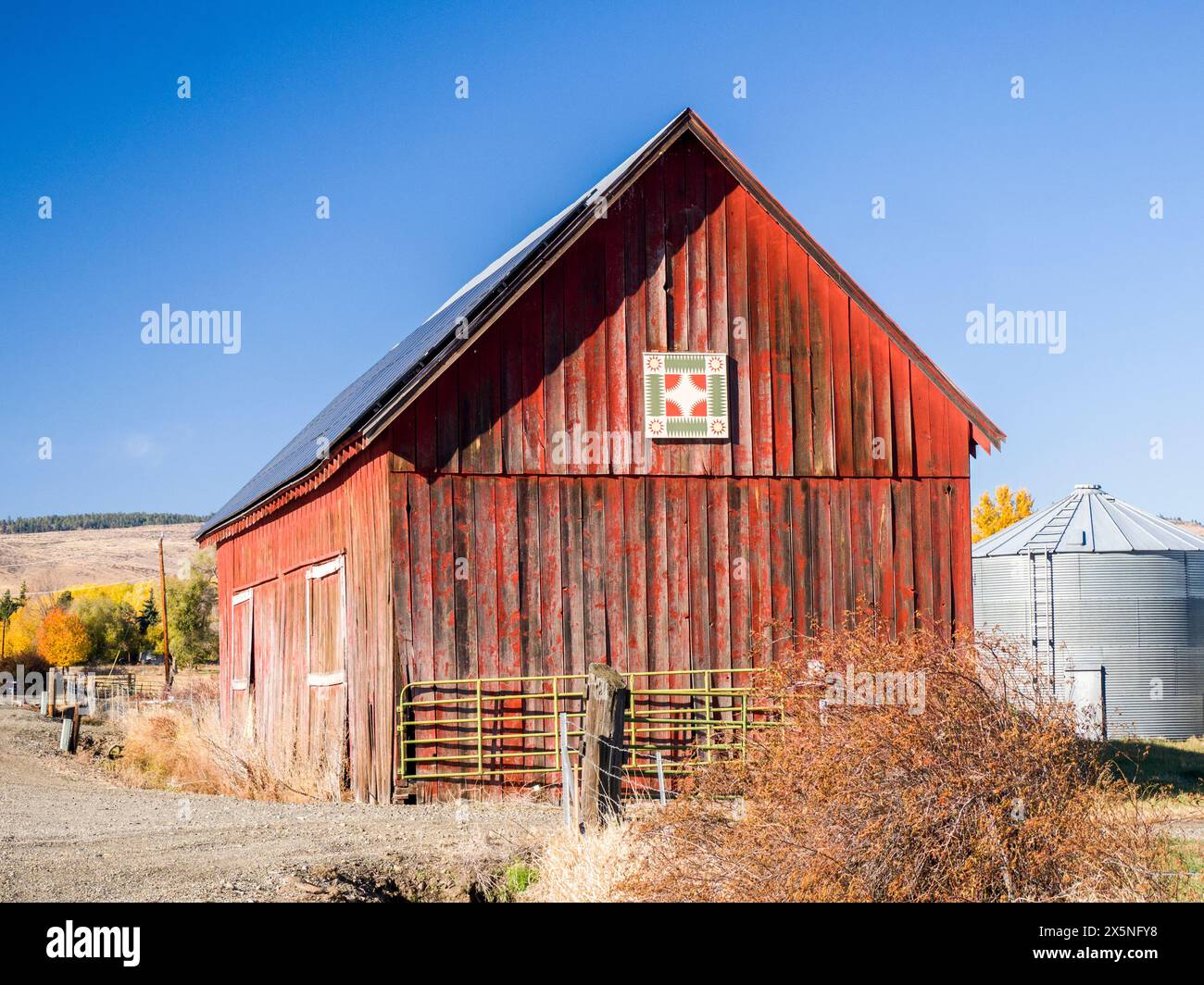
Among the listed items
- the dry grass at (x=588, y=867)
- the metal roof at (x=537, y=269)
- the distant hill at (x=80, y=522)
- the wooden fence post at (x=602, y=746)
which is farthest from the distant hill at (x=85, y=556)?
the dry grass at (x=588, y=867)

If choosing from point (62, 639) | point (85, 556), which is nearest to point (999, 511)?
point (62, 639)

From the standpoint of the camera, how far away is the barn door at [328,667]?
15461mm

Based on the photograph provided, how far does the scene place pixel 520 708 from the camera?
14523mm

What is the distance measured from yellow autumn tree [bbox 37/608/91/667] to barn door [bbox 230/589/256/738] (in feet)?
143

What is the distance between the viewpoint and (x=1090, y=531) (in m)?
28.7

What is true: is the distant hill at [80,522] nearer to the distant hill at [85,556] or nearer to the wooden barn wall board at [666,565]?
the distant hill at [85,556]

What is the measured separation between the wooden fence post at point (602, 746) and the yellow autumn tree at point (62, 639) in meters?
58.5

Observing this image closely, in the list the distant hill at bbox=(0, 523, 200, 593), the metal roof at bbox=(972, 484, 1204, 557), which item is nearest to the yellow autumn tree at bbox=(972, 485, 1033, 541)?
the metal roof at bbox=(972, 484, 1204, 557)

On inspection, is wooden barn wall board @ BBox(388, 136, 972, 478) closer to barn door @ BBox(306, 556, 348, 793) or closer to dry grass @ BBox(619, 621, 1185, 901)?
barn door @ BBox(306, 556, 348, 793)

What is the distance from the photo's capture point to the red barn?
565 inches

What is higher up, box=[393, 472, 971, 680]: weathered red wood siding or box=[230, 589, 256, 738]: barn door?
box=[393, 472, 971, 680]: weathered red wood siding

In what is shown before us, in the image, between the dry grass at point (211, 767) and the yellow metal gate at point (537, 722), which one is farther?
the dry grass at point (211, 767)
